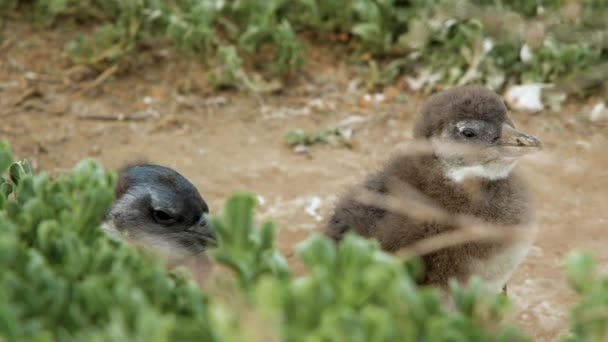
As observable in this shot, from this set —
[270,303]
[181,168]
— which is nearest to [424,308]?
[270,303]

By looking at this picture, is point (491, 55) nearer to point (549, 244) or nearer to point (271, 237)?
point (549, 244)

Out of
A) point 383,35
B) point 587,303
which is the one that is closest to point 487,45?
Answer: point 383,35

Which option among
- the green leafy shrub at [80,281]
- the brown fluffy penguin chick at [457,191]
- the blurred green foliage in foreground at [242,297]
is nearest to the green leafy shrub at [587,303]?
the blurred green foliage in foreground at [242,297]

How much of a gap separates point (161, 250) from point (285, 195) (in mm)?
1422

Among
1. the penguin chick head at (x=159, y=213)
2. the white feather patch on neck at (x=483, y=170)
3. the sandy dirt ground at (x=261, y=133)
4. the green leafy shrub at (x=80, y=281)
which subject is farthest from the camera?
the sandy dirt ground at (x=261, y=133)

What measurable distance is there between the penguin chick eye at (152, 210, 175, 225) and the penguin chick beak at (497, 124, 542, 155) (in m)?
1.59

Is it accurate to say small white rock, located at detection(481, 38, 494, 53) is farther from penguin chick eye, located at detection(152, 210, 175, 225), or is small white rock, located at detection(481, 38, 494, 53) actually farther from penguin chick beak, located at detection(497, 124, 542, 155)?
penguin chick eye, located at detection(152, 210, 175, 225)

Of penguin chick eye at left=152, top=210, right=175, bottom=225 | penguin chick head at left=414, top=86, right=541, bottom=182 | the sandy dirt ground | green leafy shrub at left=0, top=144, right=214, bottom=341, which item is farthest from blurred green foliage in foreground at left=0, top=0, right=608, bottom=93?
green leafy shrub at left=0, top=144, right=214, bottom=341

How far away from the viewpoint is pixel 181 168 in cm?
636

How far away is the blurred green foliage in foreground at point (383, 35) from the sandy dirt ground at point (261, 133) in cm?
17

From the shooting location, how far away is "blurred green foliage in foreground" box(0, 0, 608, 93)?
672cm

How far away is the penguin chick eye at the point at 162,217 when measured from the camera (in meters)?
4.75

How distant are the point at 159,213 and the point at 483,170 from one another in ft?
5.05

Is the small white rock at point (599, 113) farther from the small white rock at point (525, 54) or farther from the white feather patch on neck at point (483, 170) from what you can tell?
the white feather patch on neck at point (483, 170)
